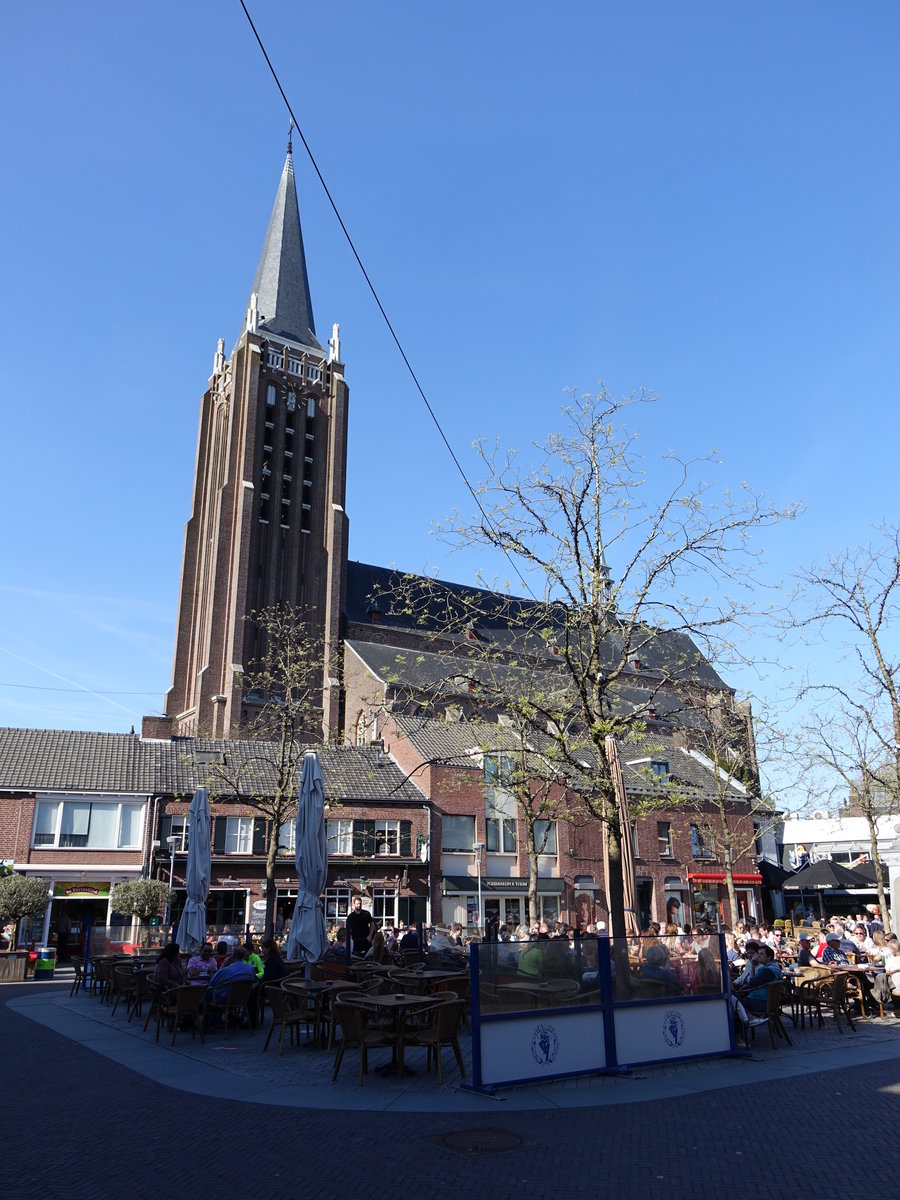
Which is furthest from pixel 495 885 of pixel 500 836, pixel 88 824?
pixel 88 824

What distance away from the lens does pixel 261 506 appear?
181 ft

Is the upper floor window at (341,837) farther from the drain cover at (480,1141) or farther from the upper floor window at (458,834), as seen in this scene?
the drain cover at (480,1141)

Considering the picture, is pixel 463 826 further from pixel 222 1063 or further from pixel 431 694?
pixel 222 1063

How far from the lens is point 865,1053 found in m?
11.0

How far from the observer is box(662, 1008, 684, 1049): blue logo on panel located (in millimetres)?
10344

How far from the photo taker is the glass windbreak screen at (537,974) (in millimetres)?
9047

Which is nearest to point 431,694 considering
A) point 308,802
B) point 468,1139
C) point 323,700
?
point 308,802

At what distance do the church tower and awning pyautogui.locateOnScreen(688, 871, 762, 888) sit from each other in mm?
19111

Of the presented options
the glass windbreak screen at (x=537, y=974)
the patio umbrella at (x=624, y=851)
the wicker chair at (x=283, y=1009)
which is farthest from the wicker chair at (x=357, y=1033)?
the patio umbrella at (x=624, y=851)

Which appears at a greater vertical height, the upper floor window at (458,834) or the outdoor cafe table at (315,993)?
the upper floor window at (458,834)

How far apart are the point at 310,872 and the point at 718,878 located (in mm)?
30293

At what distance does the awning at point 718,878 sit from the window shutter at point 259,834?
61.7ft

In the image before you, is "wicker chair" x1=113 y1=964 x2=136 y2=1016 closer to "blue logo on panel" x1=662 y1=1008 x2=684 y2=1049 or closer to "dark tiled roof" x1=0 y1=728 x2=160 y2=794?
"blue logo on panel" x1=662 y1=1008 x2=684 y2=1049

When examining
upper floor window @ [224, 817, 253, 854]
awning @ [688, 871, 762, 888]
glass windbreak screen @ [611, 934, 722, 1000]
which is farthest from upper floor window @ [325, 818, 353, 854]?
glass windbreak screen @ [611, 934, 722, 1000]
